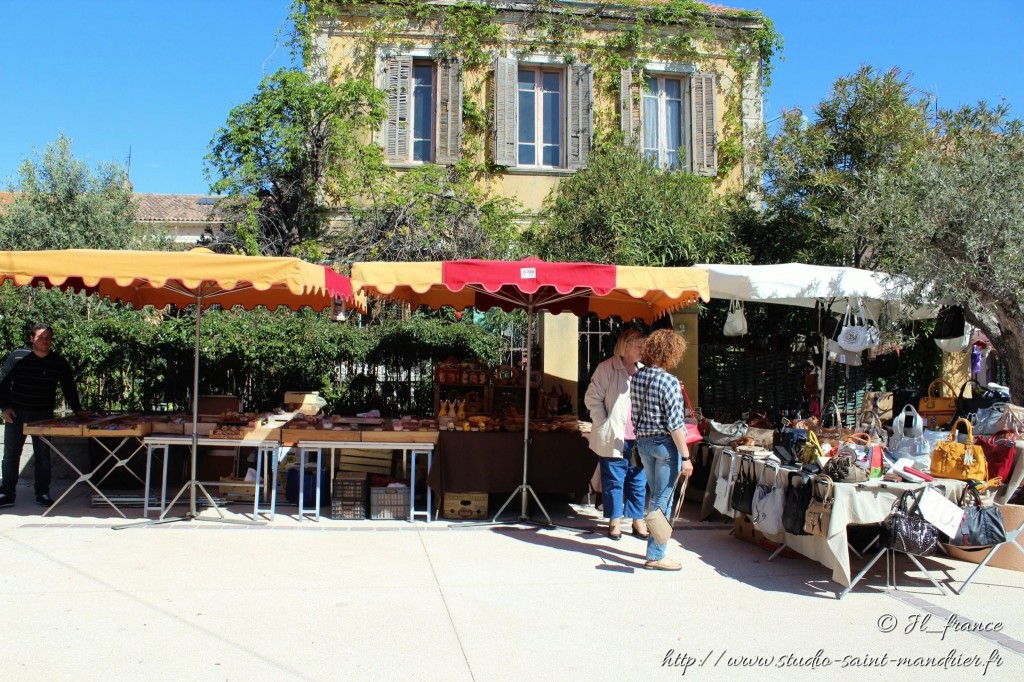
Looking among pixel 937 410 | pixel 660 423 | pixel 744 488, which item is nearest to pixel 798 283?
pixel 937 410

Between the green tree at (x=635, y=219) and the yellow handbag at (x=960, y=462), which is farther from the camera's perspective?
the green tree at (x=635, y=219)

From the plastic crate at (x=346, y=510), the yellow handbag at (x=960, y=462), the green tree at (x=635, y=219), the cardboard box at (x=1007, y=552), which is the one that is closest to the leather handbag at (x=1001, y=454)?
the cardboard box at (x=1007, y=552)

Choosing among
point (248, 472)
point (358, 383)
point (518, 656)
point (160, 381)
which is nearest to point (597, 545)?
point (518, 656)

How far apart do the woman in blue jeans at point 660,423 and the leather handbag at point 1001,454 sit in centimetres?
268

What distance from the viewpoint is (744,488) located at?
6.33 metres

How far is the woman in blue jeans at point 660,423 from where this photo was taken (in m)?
5.57

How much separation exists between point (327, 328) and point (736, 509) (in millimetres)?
6556

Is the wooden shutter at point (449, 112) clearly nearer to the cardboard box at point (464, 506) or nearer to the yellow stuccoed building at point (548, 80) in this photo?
the yellow stuccoed building at point (548, 80)

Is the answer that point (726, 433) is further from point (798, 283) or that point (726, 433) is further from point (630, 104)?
point (630, 104)

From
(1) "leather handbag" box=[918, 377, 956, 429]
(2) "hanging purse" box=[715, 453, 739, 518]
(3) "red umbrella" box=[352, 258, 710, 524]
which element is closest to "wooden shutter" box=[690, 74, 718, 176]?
(1) "leather handbag" box=[918, 377, 956, 429]

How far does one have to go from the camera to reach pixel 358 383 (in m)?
11.2

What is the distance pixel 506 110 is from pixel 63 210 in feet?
29.5

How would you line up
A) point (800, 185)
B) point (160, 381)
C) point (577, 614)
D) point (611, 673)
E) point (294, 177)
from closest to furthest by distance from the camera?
point (611, 673)
point (577, 614)
point (160, 381)
point (800, 185)
point (294, 177)

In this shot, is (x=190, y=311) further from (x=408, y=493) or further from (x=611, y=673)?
(x=611, y=673)
